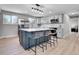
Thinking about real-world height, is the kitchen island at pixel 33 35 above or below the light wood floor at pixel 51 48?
above

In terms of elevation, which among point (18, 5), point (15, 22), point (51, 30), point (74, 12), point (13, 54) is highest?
point (18, 5)

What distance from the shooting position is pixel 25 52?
7.30ft

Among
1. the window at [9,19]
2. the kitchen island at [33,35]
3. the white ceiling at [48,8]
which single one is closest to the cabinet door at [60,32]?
the kitchen island at [33,35]

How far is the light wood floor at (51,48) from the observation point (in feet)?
7.09

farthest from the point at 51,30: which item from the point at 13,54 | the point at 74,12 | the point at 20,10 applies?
the point at 13,54

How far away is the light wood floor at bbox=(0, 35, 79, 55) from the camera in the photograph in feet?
7.09

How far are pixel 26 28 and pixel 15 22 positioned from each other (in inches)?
11.2

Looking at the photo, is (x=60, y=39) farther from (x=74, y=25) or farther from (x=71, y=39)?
(x=74, y=25)

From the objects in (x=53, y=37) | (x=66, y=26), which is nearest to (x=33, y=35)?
(x=53, y=37)

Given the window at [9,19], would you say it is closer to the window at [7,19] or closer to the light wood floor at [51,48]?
the window at [7,19]

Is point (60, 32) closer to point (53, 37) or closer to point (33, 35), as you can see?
point (53, 37)

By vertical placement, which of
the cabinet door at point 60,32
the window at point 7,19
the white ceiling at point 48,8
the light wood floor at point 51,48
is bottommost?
the light wood floor at point 51,48

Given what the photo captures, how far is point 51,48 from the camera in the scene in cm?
234

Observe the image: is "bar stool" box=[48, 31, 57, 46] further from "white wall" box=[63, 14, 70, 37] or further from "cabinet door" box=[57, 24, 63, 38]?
"white wall" box=[63, 14, 70, 37]
